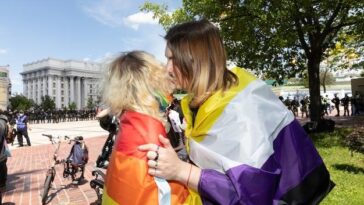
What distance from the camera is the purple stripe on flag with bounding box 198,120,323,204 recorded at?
1550 mm

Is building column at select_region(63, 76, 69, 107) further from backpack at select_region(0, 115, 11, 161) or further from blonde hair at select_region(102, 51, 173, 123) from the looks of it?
blonde hair at select_region(102, 51, 173, 123)

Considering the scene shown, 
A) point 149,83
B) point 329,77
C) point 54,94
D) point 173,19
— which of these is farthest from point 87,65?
point 149,83

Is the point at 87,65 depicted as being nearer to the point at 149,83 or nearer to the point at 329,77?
the point at 329,77

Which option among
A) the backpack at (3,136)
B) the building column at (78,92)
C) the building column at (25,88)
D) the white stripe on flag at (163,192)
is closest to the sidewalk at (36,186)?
the backpack at (3,136)

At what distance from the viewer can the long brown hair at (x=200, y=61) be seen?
1734mm

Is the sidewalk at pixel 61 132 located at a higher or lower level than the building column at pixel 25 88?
lower

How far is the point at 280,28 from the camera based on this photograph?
12.6 m

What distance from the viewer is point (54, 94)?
155250 millimetres

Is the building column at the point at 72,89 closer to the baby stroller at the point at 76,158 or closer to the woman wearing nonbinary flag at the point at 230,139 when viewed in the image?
the baby stroller at the point at 76,158

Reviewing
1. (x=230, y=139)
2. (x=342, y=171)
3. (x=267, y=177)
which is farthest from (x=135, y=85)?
(x=342, y=171)

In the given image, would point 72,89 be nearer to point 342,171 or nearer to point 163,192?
point 342,171

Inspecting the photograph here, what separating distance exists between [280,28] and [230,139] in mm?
11644

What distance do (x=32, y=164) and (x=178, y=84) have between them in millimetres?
12324

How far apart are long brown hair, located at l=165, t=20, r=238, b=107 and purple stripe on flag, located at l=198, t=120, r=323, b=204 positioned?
1.05 feet
